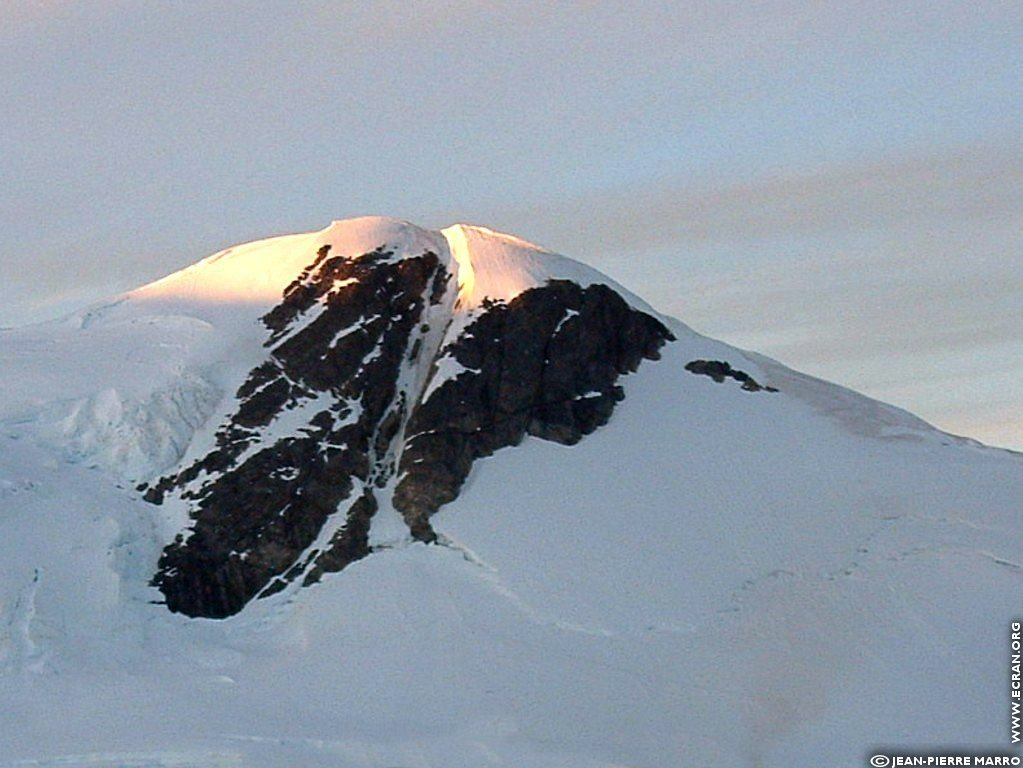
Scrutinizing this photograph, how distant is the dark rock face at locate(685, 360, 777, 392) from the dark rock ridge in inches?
71.4

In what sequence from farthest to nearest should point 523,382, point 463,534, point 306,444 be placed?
1. point 523,382
2. point 306,444
3. point 463,534

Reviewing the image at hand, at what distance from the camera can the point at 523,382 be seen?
200ft

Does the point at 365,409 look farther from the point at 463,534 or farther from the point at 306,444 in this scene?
the point at 463,534

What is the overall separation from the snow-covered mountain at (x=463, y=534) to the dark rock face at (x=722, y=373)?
1.04 ft

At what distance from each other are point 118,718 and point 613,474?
19180 mm

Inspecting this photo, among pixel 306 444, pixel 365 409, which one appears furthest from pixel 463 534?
pixel 365 409

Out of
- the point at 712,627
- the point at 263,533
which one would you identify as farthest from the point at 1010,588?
the point at 263,533

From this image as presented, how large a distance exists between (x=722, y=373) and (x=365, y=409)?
1421cm

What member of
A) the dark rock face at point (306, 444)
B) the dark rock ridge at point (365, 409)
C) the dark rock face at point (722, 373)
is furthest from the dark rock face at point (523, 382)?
the dark rock face at point (306, 444)

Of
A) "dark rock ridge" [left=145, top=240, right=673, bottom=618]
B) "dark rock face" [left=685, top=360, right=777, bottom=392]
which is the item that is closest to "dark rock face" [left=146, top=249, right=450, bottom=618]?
"dark rock ridge" [left=145, top=240, right=673, bottom=618]

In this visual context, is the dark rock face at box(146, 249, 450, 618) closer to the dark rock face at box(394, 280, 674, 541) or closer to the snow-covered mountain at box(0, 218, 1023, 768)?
the snow-covered mountain at box(0, 218, 1023, 768)

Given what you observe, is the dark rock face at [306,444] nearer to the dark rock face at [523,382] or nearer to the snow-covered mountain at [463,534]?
the snow-covered mountain at [463,534]

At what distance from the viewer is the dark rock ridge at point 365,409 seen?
55.7 metres

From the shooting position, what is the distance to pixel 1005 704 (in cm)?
4803
